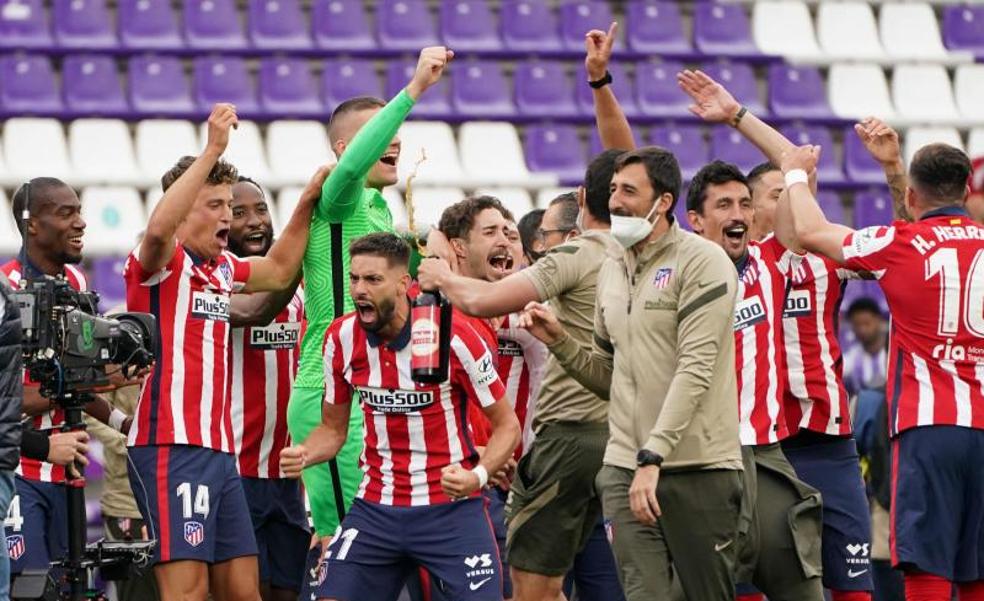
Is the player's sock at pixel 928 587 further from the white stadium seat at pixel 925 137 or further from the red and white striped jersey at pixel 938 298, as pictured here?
the white stadium seat at pixel 925 137

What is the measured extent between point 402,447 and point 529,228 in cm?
280

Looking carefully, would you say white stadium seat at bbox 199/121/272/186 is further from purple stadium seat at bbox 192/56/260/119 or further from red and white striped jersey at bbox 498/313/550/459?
red and white striped jersey at bbox 498/313/550/459

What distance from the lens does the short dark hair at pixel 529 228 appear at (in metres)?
9.84

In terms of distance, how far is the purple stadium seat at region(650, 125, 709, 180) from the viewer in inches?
666

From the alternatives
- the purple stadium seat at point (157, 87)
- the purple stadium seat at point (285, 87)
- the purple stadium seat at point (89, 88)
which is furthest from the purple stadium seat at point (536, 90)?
the purple stadium seat at point (89, 88)

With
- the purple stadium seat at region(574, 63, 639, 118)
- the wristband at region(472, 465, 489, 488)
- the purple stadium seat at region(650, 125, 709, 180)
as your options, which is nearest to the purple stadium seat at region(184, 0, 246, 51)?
the purple stadium seat at region(574, 63, 639, 118)

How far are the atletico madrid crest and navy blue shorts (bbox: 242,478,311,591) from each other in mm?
1107

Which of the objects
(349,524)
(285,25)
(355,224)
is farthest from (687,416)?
(285,25)

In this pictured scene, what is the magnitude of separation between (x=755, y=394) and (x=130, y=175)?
27.6ft

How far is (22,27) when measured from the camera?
16.2 metres

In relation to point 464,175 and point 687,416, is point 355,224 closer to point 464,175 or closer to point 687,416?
point 687,416

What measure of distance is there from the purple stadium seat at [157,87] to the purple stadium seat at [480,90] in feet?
8.46

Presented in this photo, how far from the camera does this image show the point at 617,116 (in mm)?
8922

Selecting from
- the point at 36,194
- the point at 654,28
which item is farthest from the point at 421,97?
the point at 36,194
